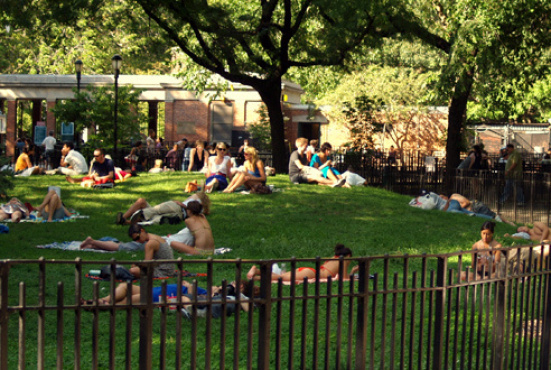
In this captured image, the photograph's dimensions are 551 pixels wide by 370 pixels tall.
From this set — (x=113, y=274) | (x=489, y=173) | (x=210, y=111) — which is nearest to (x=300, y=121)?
(x=210, y=111)

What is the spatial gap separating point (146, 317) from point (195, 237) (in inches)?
343

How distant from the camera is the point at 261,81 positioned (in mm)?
25734

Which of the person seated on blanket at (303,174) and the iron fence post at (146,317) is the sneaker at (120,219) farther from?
the iron fence post at (146,317)

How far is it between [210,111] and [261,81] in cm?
1649

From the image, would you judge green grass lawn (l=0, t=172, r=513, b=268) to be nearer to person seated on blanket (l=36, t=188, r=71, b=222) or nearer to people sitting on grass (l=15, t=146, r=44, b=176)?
person seated on blanket (l=36, t=188, r=71, b=222)

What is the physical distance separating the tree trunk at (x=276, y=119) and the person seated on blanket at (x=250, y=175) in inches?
261

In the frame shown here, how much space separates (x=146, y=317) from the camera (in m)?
4.04

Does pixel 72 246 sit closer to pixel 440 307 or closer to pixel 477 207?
pixel 440 307

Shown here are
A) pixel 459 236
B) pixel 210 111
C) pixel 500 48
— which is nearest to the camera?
pixel 459 236

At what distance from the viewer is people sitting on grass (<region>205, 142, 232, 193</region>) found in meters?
19.7

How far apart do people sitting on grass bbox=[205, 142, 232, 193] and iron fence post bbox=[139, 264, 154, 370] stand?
51.2 feet

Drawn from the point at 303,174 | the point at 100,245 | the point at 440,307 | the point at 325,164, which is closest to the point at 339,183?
the point at 325,164

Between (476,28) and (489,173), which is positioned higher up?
(476,28)

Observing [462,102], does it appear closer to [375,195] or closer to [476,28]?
[476,28]
